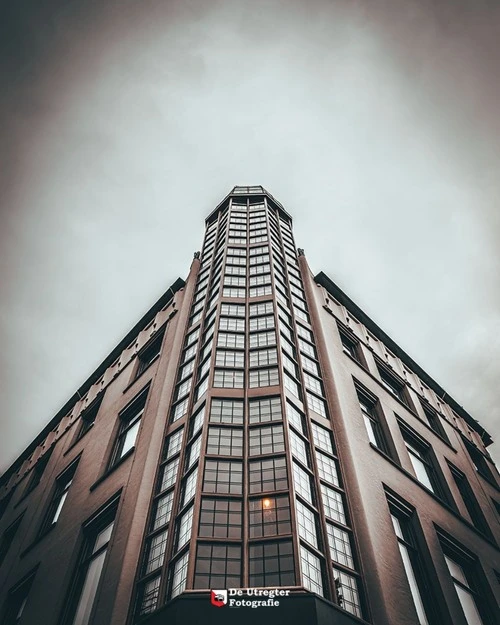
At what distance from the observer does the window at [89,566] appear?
539 inches

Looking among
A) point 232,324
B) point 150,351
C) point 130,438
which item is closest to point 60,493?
point 130,438

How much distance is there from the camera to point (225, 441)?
13.4 meters

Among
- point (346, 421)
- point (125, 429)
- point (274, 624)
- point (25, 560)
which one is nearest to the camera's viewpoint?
point (274, 624)

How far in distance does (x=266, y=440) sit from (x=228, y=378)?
3263 millimetres

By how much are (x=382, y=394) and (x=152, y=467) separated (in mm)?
12341

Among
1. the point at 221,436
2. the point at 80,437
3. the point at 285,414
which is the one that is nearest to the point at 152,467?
the point at 221,436

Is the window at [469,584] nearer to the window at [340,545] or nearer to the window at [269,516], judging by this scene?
the window at [340,545]

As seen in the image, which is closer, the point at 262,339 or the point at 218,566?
the point at 218,566

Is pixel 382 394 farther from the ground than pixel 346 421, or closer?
farther from the ground

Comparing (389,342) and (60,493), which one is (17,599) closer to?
(60,493)

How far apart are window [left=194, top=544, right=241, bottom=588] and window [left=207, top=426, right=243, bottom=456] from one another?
9.15 feet

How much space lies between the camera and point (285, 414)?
13.9 meters

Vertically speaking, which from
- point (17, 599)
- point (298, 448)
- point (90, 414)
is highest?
point (90, 414)

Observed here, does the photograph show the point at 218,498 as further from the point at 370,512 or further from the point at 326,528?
the point at 370,512
